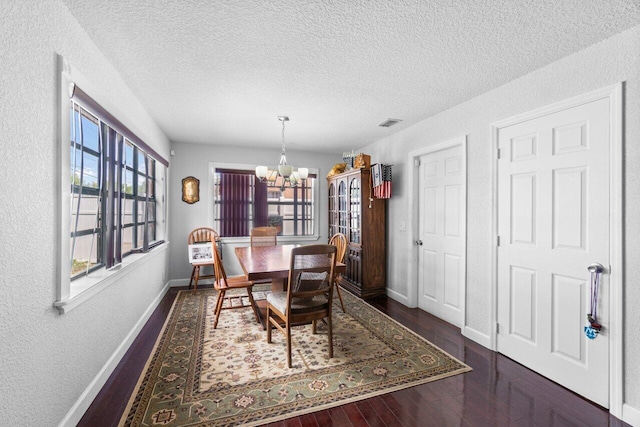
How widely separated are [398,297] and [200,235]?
335 centimetres

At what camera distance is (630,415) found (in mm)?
1751

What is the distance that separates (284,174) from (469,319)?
255 centimetres

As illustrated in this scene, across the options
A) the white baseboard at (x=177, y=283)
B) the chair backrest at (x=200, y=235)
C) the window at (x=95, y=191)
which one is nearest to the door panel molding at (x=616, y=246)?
the window at (x=95, y=191)

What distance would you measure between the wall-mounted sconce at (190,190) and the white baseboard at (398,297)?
354 cm

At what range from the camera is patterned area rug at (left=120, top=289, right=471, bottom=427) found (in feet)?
6.00

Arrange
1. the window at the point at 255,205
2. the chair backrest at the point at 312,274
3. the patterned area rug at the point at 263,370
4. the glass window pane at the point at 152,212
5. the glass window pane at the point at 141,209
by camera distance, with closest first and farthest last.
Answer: the patterned area rug at the point at 263,370, the chair backrest at the point at 312,274, the glass window pane at the point at 141,209, the glass window pane at the point at 152,212, the window at the point at 255,205

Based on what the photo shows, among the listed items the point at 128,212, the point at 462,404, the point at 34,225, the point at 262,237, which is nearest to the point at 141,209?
the point at 128,212

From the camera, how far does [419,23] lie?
1.75 meters

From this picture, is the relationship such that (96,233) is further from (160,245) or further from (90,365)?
(160,245)

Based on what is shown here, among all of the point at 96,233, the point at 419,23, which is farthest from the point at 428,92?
the point at 96,233

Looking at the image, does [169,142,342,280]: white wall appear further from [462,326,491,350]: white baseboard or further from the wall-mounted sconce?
[462,326,491,350]: white baseboard

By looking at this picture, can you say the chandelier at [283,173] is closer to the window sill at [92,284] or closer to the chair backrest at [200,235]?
the window sill at [92,284]

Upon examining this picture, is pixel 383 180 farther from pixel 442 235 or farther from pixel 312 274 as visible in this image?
pixel 312 274

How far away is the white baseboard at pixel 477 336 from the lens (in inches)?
107
